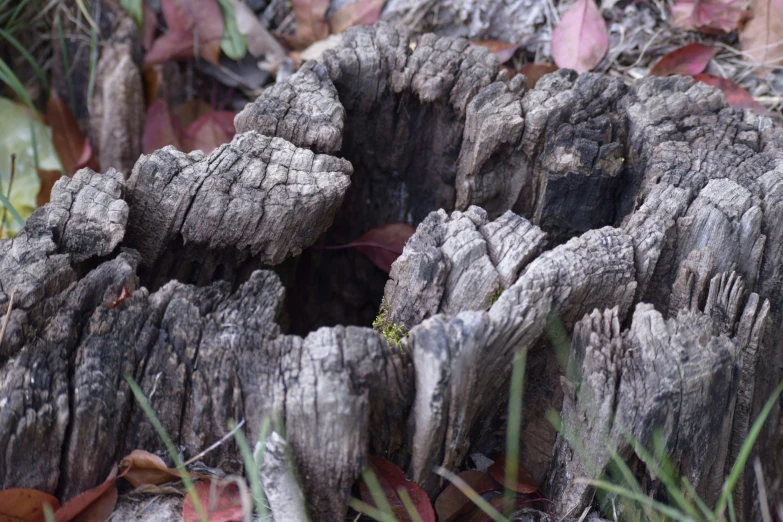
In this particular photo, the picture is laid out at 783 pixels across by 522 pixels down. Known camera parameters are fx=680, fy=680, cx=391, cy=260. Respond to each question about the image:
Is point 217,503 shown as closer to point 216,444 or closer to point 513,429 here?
point 216,444

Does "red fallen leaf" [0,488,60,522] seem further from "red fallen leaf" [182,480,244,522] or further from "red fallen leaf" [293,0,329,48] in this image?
"red fallen leaf" [293,0,329,48]

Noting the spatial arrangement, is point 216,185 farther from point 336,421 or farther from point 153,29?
point 153,29

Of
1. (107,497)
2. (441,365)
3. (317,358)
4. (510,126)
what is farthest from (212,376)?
(510,126)

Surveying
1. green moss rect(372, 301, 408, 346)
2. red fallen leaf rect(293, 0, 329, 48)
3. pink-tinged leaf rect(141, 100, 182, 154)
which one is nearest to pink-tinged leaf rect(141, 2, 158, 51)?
pink-tinged leaf rect(141, 100, 182, 154)

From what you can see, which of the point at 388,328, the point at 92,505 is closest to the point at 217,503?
the point at 92,505

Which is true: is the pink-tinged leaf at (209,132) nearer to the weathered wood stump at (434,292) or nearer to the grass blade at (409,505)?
the weathered wood stump at (434,292)

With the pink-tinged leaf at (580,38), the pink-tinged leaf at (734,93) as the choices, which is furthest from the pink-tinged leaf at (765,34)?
the pink-tinged leaf at (580,38)
